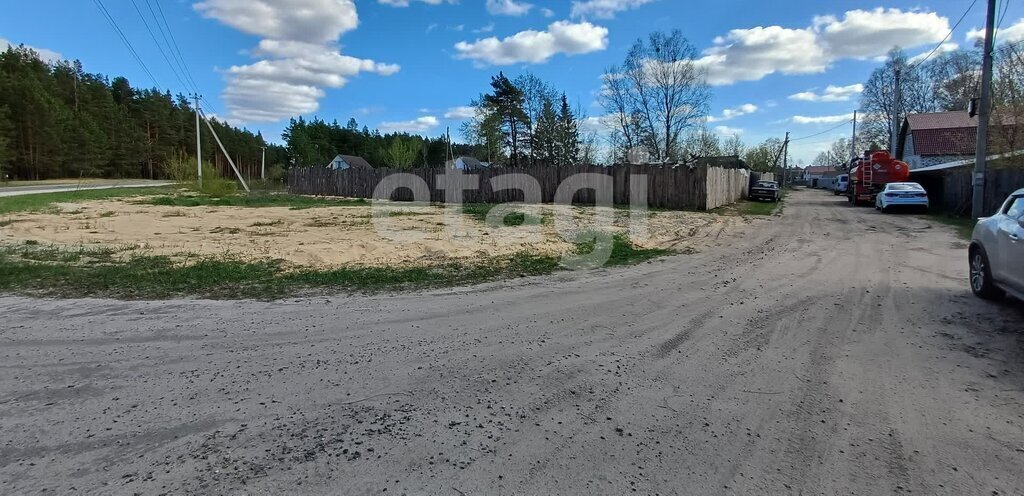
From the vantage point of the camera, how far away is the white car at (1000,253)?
5.40 metres

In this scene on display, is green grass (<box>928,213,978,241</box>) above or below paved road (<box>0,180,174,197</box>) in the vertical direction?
below

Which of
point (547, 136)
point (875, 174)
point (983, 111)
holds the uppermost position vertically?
point (547, 136)

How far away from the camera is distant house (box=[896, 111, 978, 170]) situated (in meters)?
38.9

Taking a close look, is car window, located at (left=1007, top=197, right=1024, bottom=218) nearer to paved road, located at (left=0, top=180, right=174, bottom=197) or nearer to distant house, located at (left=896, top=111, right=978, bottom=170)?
paved road, located at (left=0, top=180, right=174, bottom=197)

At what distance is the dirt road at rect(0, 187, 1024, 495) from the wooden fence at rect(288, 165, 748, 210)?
1640cm

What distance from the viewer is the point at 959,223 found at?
16375 millimetres

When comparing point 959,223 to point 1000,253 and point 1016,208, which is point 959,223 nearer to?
point 1016,208

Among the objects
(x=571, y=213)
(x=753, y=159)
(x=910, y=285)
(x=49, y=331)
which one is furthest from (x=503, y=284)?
(x=753, y=159)

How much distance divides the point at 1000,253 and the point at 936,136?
4596 centimetres

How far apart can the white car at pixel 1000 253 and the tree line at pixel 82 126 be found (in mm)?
41392

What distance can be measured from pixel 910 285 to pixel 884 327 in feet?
9.25

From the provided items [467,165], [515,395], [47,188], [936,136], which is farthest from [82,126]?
[936,136]

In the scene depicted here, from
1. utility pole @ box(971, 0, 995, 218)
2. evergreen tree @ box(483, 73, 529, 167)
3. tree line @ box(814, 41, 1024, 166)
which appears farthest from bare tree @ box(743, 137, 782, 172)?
utility pole @ box(971, 0, 995, 218)

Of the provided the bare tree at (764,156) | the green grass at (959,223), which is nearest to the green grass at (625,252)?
the green grass at (959,223)
